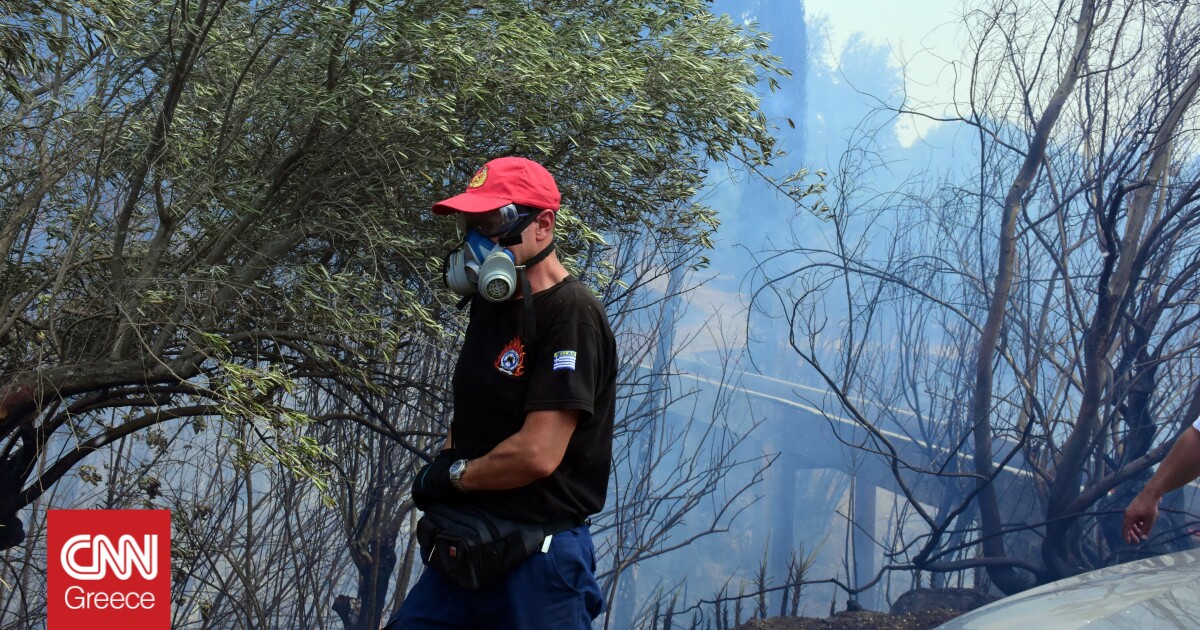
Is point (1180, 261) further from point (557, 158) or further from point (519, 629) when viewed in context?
point (519, 629)

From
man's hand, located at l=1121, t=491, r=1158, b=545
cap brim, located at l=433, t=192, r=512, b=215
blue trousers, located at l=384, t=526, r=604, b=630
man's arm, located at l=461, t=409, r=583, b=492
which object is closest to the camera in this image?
man's arm, located at l=461, t=409, r=583, b=492

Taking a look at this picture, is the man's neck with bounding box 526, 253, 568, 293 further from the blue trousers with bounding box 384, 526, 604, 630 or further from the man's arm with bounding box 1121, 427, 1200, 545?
the man's arm with bounding box 1121, 427, 1200, 545

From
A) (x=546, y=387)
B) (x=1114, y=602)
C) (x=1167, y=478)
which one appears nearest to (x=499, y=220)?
(x=546, y=387)

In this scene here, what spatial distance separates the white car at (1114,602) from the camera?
1.92 m

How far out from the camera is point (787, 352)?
6.38m

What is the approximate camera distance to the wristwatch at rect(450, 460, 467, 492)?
203cm

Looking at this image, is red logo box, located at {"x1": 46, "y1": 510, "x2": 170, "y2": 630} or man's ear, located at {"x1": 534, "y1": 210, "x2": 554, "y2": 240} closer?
man's ear, located at {"x1": 534, "y1": 210, "x2": 554, "y2": 240}

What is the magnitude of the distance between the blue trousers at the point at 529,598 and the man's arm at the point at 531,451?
197 mm

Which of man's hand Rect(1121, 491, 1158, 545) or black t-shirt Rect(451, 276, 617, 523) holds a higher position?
black t-shirt Rect(451, 276, 617, 523)

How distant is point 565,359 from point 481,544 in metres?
0.42

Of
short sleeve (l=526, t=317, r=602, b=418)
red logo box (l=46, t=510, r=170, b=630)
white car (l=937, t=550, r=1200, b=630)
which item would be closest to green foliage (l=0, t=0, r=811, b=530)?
red logo box (l=46, t=510, r=170, b=630)

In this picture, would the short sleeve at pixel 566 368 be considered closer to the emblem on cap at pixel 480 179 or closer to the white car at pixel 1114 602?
the emblem on cap at pixel 480 179

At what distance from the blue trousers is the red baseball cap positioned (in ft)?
2.43

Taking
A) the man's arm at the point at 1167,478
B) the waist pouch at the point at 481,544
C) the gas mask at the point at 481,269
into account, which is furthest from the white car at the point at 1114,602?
the gas mask at the point at 481,269
